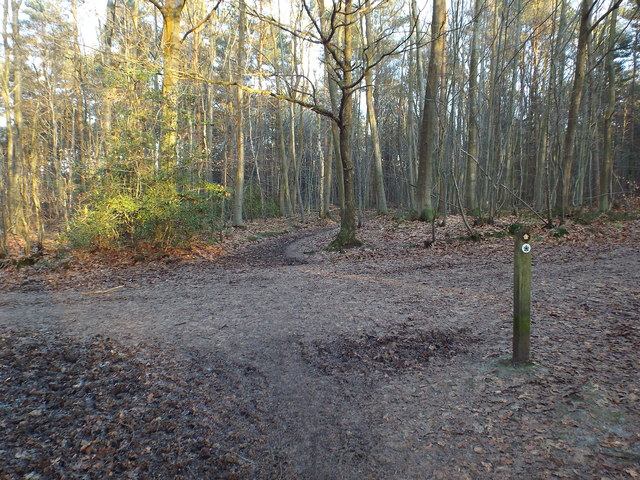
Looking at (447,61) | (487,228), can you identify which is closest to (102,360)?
(487,228)

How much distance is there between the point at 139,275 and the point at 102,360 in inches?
211

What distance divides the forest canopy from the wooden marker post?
20.6 ft

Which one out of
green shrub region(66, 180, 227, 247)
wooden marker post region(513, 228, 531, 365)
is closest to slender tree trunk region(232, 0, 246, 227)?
green shrub region(66, 180, 227, 247)

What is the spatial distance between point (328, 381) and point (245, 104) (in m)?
22.7

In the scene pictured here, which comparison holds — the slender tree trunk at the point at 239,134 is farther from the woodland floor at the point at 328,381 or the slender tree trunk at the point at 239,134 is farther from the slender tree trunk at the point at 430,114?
the woodland floor at the point at 328,381

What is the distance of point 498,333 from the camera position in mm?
4359

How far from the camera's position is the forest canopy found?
32.9 feet

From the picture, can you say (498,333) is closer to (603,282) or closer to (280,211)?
(603,282)

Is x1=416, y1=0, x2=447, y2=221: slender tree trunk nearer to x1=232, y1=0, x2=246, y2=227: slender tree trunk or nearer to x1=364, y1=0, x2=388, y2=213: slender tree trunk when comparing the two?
x1=364, y1=0, x2=388, y2=213: slender tree trunk

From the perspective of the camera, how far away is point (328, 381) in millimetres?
3586

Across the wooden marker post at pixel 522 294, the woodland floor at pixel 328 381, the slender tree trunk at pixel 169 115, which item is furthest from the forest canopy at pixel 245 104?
the wooden marker post at pixel 522 294

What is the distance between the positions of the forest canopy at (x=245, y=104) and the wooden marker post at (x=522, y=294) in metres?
6.28

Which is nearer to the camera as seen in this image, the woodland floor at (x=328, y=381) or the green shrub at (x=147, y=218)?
the woodland floor at (x=328, y=381)

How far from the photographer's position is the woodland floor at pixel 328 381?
2402mm
